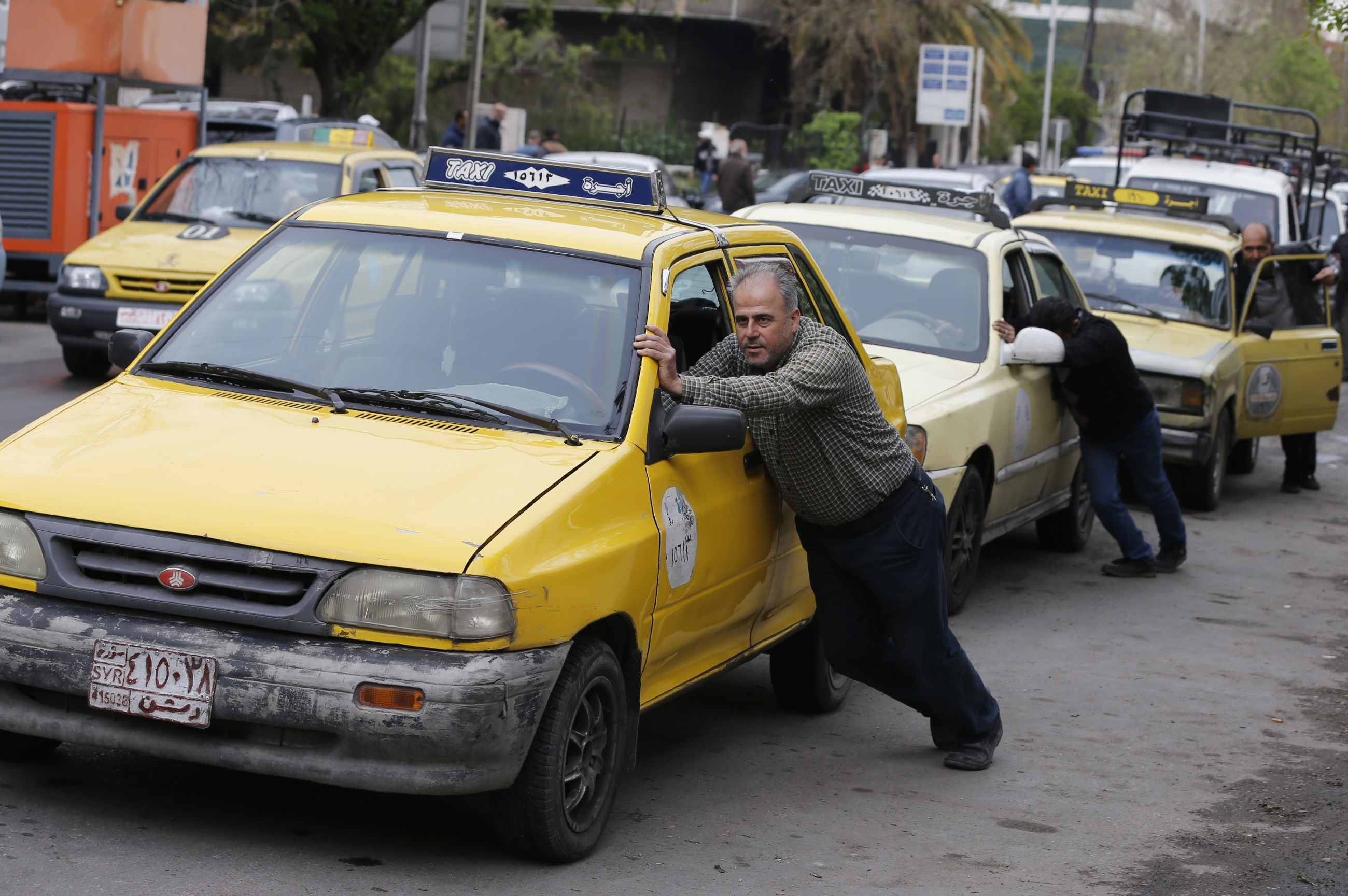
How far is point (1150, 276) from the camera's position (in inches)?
463

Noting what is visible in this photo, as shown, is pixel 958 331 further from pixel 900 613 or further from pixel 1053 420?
pixel 900 613

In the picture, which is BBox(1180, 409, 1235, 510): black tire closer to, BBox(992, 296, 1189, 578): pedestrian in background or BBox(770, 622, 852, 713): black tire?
BBox(992, 296, 1189, 578): pedestrian in background

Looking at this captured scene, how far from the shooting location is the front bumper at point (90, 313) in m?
11.9

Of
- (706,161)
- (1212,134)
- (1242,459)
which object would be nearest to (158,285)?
(1242,459)

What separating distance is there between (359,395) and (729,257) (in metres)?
1.45

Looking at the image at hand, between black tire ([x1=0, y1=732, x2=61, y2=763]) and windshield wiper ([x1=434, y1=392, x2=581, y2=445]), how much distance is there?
1488 millimetres

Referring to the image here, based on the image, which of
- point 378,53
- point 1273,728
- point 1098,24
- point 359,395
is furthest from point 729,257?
point 1098,24

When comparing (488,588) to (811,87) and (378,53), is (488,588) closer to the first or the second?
(378,53)

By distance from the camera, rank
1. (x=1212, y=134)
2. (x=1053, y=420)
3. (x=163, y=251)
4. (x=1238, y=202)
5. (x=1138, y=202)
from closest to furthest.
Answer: (x=1053, y=420), (x=163, y=251), (x=1138, y=202), (x=1238, y=202), (x=1212, y=134)

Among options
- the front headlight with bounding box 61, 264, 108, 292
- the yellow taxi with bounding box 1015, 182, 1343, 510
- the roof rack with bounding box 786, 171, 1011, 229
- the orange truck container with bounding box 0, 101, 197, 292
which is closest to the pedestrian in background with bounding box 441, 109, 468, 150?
the orange truck container with bounding box 0, 101, 197, 292

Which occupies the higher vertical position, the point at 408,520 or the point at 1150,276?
the point at 1150,276

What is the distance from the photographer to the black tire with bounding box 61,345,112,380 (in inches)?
493

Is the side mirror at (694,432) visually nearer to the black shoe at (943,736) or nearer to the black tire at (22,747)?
the black shoe at (943,736)

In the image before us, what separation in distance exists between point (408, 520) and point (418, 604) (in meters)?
0.22
